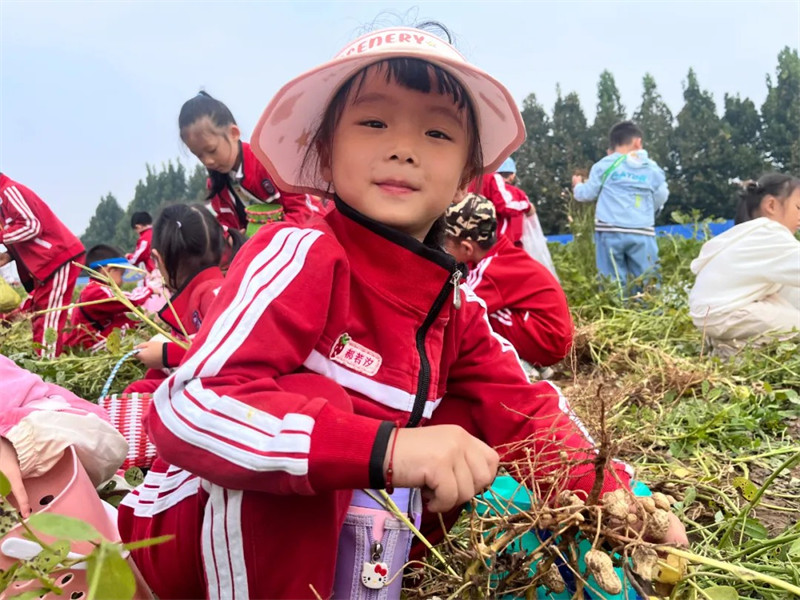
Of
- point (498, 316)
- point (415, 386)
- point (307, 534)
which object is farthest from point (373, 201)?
point (498, 316)

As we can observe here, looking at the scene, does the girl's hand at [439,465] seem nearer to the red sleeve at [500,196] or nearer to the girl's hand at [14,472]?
the girl's hand at [14,472]

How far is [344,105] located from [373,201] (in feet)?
0.64

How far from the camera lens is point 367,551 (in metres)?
1.03

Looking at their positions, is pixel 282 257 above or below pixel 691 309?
above

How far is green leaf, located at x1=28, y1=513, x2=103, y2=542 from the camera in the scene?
0.43 meters

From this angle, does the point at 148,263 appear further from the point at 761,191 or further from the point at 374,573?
the point at 374,573

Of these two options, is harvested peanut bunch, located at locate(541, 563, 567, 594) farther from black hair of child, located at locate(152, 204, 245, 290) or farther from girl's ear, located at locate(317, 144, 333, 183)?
black hair of child, located at locate(152, 204, 245, 290)

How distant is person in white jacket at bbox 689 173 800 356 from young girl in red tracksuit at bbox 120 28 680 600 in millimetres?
2204

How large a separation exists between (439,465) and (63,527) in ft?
1.54

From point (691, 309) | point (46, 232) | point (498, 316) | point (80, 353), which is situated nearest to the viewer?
point (498, 316)

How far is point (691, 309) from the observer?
3.40m

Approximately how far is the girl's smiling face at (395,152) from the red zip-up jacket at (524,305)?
1.59m

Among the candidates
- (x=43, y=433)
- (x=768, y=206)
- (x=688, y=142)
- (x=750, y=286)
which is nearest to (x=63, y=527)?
(x=43, y=433)

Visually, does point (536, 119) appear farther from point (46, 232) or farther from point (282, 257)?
point (282, 257)
